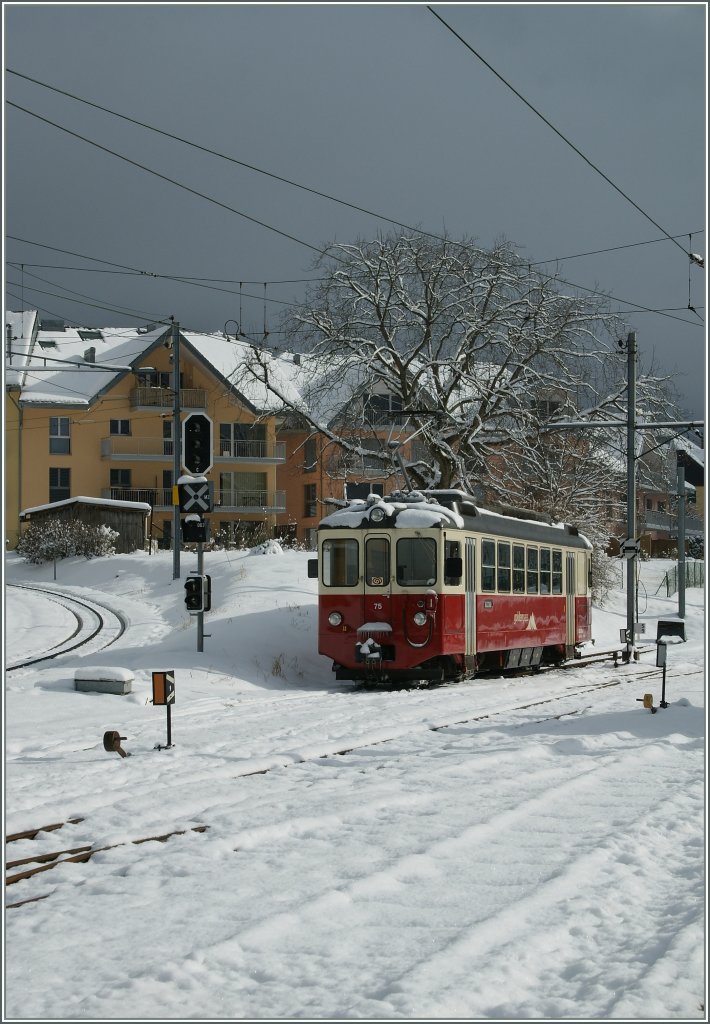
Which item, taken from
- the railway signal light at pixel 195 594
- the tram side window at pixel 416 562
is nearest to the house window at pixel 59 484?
the railway signal light at pixel 195 594

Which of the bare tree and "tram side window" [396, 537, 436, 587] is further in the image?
the bare tree

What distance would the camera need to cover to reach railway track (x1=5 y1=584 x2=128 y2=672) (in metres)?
22.2

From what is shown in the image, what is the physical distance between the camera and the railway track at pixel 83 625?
72.7 ft

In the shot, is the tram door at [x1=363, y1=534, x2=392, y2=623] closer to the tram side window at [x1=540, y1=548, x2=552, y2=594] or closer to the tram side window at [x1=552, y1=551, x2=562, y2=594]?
the tram side window at [x1=540, y1=548, x2=552, y2=594]

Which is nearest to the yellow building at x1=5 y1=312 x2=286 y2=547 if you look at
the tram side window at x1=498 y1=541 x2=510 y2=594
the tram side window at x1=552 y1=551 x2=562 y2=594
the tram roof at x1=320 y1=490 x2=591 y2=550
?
the tram side window at x1=552 y1=551 x2=562 y2=594

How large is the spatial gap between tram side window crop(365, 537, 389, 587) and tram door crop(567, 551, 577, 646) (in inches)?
291

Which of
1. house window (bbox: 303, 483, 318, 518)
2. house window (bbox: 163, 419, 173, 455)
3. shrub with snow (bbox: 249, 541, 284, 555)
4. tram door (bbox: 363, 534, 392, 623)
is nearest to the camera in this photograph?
tram door (bbox: 363, 534, 392, 623)

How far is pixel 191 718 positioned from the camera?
13867 mm

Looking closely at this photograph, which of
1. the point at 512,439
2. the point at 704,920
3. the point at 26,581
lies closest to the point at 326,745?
the point at 704,920

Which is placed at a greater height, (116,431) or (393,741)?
(116,431)

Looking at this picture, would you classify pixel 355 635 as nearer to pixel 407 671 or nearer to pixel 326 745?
pixel 407 671

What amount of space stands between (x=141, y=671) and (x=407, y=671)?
3.99 metres

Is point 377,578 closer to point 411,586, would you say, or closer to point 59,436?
point 411,586

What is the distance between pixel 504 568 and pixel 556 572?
3.55 meters
